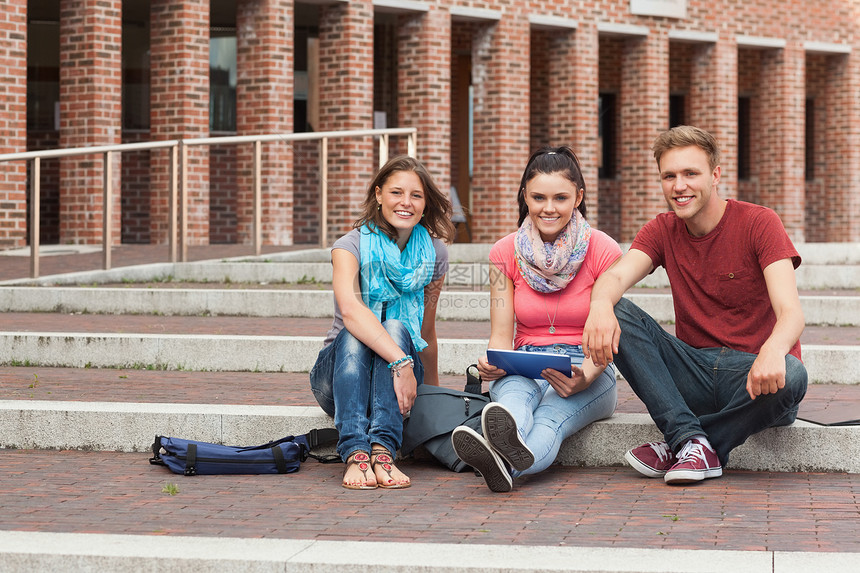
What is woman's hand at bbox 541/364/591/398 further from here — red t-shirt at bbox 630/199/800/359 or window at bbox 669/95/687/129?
window at bbox 669/95/687/129

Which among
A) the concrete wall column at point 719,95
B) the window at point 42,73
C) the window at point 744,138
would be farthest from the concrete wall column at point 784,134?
the window at point 42,73

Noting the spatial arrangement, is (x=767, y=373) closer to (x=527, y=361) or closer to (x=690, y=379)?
(x=690, y=379)

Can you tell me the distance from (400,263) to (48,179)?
6.50 meters

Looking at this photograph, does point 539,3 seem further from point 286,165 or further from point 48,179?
point 48,179

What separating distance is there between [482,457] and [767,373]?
3.35ft

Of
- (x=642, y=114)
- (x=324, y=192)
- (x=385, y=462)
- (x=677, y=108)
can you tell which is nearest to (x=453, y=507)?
(x=385, y=462)

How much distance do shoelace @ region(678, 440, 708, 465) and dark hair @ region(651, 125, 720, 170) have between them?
1.03 meters

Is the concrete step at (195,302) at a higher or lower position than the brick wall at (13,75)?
lower

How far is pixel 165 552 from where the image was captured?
3.41 metres

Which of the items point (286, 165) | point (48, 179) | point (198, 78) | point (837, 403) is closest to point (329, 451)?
point (837, 403)

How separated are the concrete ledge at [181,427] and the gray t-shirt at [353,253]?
0.43 metres

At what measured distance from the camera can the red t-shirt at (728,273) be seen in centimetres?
455

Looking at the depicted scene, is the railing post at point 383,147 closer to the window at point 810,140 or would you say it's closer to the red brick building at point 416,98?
the red brick building at point 416,98

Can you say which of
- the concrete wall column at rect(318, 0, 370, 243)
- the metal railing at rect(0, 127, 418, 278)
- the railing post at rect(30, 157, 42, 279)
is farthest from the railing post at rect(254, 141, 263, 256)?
the concrete wall column at rect(318, 0, 370, 243)
